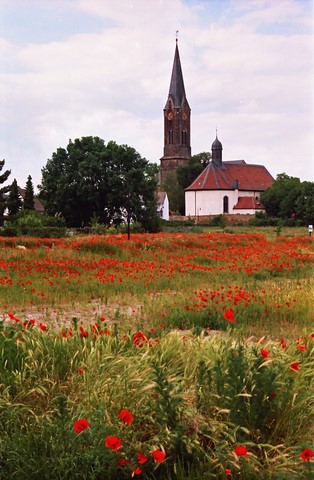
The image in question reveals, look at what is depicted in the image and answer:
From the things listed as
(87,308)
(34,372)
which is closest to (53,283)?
(87,308)

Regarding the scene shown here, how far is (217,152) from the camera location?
10288 centimetres

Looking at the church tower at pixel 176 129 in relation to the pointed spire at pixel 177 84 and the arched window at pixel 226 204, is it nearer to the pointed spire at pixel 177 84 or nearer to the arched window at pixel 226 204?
the pointed spire at pixel 177 84

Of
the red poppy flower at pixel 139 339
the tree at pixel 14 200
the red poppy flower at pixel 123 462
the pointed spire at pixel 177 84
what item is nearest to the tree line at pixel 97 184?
the tree at pixel 14 200

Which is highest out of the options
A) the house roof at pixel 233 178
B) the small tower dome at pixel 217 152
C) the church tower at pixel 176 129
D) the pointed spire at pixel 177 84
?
the pointed spire at pixel 177 84

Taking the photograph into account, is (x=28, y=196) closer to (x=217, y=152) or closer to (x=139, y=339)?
(x=217, y=152)

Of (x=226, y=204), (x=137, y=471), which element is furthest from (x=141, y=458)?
(x=226, y=204)

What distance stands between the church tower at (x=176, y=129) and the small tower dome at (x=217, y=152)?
59.5ft

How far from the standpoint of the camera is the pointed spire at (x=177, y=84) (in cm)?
11381

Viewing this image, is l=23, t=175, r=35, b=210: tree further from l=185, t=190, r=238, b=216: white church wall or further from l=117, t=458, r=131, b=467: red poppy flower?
l=117, t=458, r=131, b=467: red poppy flower

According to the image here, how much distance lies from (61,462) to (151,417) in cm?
69

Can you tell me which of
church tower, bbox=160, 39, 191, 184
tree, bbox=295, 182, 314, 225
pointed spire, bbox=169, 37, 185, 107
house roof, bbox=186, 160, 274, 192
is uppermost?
pointed spire, bbox=169, 37, 185, 107

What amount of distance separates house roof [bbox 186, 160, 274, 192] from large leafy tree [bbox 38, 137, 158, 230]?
41.5m

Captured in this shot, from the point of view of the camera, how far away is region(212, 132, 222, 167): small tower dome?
102 m

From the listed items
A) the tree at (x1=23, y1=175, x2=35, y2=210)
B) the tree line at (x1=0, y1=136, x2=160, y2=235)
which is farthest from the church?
the tree line at (x1=0, y1=136, x2=160, y2=235)
